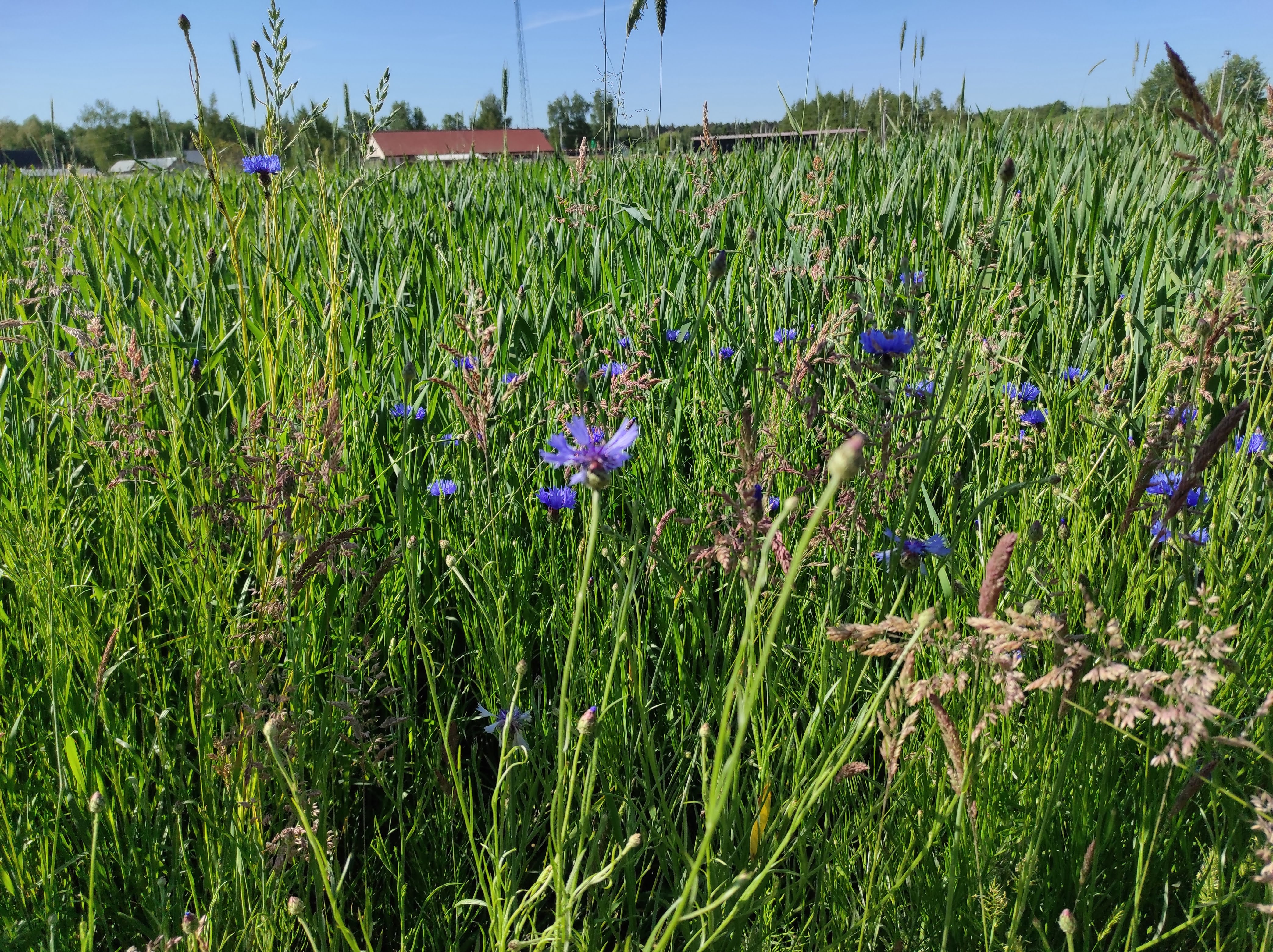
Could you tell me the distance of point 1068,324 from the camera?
1.98 meters

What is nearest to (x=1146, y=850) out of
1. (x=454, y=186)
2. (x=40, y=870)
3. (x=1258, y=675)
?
(x=1258, y=675)

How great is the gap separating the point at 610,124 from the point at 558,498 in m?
3.00

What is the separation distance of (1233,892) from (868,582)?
0.61m

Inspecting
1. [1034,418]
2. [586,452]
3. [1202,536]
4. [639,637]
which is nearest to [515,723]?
[639,637]

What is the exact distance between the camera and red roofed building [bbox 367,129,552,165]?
3.47m

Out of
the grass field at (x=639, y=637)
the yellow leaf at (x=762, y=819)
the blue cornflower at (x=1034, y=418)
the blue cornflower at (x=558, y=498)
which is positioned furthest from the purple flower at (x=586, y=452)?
the blue cornflower at (x=1034, y=418)

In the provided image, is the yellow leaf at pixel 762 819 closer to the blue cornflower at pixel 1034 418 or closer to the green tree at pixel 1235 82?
the blue cornflower at pixel 1034 418

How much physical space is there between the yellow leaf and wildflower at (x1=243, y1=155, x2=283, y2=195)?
0.97 meters

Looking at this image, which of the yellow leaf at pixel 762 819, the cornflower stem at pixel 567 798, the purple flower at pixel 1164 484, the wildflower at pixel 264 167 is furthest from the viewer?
the wildflower at pixel 264 167

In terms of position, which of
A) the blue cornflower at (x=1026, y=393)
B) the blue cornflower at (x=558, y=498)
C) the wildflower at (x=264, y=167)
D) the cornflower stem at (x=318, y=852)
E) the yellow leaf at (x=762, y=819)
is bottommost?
the yellow leaf at (x=762, y=819)

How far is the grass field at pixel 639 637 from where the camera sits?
777 mm

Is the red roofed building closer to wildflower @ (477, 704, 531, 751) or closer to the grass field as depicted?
the grass field

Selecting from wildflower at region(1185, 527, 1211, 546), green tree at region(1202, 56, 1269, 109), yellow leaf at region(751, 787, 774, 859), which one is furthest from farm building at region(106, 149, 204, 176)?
green tree at region(1202, 56, 1269, 109)

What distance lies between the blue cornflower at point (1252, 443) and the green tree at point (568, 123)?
1.85 metres
